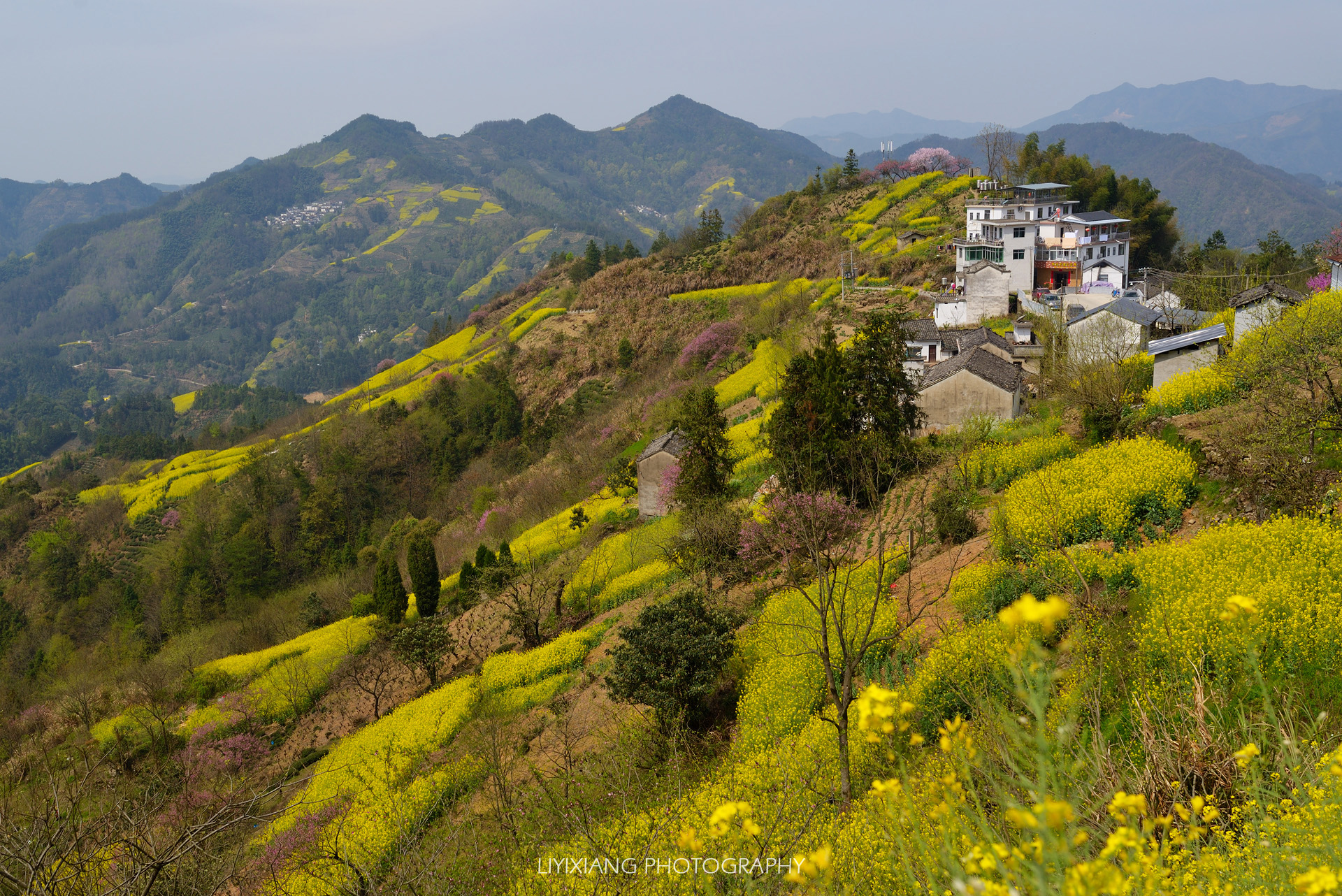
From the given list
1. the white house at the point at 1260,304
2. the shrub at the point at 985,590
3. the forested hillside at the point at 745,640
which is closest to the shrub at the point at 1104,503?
the forested hillside at the point at 745,640

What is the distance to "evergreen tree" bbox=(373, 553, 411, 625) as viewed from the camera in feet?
99.4

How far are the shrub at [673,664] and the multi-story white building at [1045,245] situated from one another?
1294 inches

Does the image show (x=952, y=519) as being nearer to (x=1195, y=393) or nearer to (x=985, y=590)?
(x=985, y=590)

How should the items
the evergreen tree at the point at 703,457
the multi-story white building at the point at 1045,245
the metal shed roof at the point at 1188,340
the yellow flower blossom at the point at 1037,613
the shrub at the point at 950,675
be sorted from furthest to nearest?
1. the multi-story white building at the point at 1045,245
2. the evergreen tree at the point at 703,457
3. the metal shed roof at the point at 1188,340
4. the shrub at the point at 950,675
5. the yellow flower blossom at the point at 1037,613

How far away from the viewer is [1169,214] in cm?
5184

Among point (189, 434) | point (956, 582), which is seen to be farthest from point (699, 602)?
point (189, 434)

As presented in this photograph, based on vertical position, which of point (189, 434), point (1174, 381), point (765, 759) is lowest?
point (189, 434)

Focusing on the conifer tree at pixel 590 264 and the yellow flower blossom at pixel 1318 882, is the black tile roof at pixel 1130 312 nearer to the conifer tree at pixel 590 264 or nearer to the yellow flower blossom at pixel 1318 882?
the yellow flower blossom at pixel 1318 882

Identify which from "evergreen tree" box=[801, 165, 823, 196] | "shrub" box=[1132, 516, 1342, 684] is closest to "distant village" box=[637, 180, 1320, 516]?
"shrub" box=[1132, 516, 1342, 684]

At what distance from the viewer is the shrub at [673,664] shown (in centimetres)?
1501

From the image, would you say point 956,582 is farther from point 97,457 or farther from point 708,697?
point 97,457

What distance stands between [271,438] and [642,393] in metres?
41.7

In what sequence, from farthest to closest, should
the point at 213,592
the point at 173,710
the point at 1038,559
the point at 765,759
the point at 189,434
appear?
1. the point at 189,434
2. the point at 213,592
3. the point at 173,710
4. the point at 1038,559
5. the point at 765,759

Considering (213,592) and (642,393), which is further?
(642,393)
